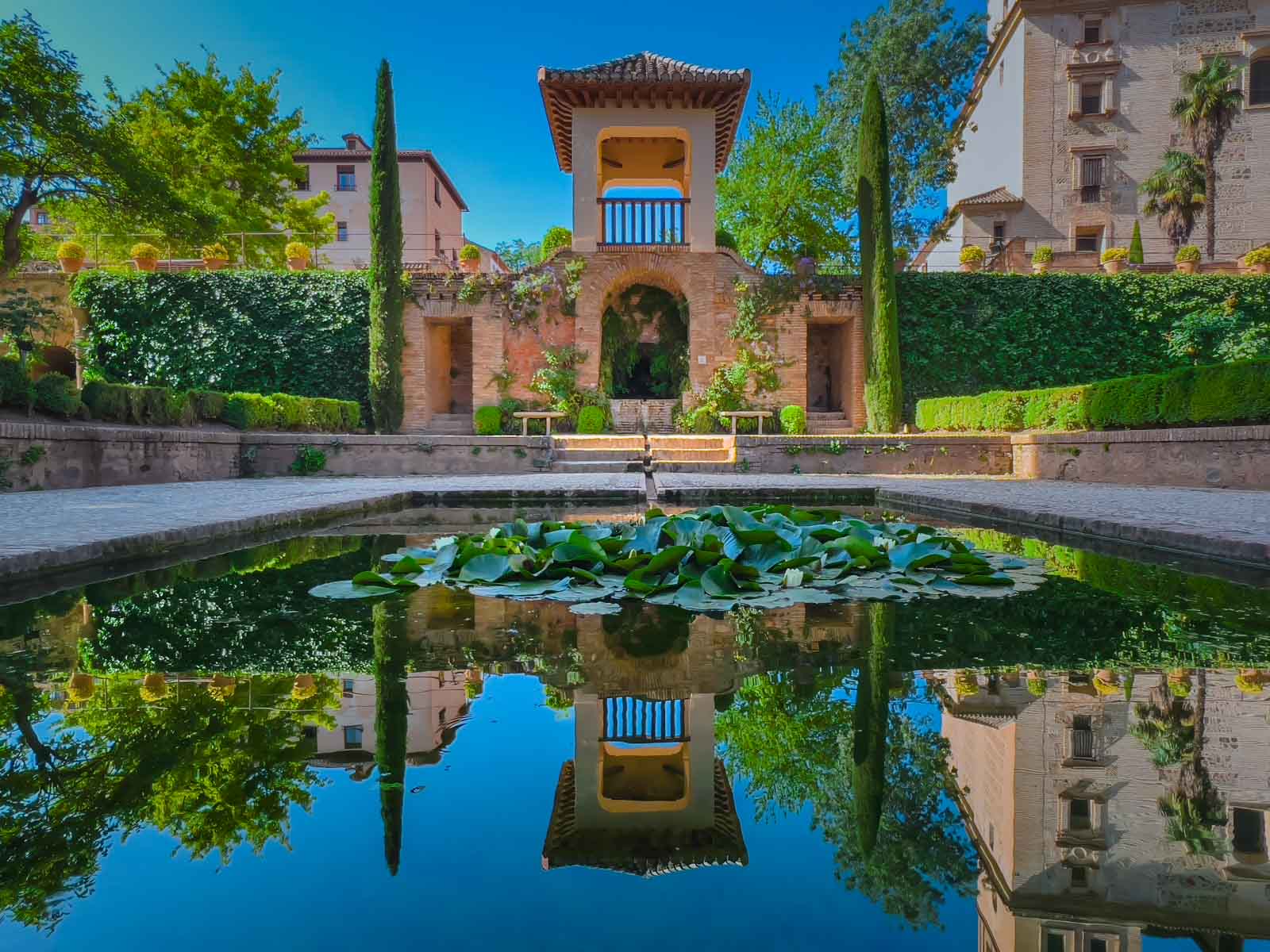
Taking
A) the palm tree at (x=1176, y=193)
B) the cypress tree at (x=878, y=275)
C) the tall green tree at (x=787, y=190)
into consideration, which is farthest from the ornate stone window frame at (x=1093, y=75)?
the cypress tree at (x=878, y=275)

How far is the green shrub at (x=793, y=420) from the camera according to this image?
14391 mm

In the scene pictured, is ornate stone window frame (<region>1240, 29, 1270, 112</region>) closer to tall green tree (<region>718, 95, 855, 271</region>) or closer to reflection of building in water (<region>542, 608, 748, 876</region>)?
tall green tree (<region>718, 95, 855, 271</region>)

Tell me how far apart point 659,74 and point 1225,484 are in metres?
12.5

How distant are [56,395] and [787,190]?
18314 millimetres

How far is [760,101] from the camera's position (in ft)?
70.5

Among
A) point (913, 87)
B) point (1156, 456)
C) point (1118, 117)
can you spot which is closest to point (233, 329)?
point (1156, 456)

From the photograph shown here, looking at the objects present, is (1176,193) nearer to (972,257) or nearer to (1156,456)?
(972,257)

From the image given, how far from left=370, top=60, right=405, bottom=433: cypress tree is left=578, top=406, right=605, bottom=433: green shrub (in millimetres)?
3538

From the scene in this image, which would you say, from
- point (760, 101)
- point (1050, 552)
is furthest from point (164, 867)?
point (760, 101)

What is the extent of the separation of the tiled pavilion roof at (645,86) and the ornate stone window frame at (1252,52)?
18.6 meters

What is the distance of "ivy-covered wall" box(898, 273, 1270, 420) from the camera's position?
15672 mm

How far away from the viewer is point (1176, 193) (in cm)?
2131

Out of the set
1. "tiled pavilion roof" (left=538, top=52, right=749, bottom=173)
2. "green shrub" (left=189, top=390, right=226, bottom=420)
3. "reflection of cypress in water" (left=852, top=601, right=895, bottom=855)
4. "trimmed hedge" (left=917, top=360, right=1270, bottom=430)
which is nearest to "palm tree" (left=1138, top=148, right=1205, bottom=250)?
"tiled pavilion roof" (left=538, top=52, right=749, bottom=173)

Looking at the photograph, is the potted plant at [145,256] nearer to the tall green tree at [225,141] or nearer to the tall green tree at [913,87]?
the tall green tree at [225,141]
